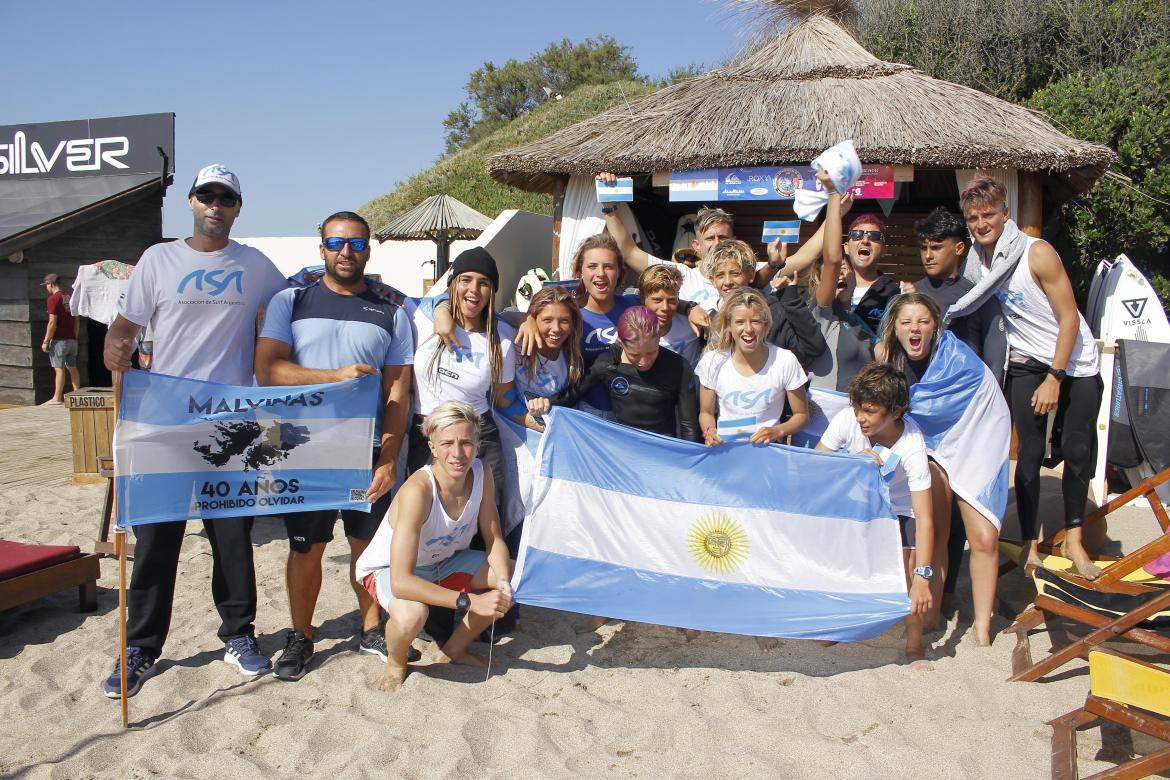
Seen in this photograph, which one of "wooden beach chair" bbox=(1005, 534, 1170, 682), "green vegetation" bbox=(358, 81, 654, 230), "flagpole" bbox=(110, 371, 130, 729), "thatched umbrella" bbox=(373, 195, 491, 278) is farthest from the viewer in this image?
"green vegetation" bbox=(358, 81, 654, 230)

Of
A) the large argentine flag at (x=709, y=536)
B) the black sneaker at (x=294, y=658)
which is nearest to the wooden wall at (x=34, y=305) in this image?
the black sneaker at (x=294, y=658)

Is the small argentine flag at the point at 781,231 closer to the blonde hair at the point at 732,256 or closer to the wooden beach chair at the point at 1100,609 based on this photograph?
the blonde hair at the point at 732,256

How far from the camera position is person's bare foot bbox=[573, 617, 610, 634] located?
13.5ft

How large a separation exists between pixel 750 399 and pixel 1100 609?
1.74m

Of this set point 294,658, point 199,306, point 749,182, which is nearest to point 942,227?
point 199,306

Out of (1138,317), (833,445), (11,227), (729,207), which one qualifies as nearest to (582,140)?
(729,207)

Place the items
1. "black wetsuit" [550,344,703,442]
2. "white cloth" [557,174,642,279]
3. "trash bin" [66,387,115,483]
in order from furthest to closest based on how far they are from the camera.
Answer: "white cloth" [557,174,642,279] → "trash bin" [66,387,115,483] → "black wetsuit" [550,344,703,442]

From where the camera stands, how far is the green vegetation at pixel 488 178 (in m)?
22.8

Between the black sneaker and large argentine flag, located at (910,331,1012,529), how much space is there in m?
3.02

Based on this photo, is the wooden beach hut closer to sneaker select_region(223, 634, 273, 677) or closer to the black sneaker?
the black sneaker

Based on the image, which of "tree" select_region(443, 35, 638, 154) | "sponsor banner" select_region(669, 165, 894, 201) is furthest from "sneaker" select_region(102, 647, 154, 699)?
"tree" select_region(443, 35, 638, 154)

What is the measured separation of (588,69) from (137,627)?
3501cm

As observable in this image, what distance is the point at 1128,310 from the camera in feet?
18.9

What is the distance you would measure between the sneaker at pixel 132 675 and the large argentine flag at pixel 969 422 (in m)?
3.63
